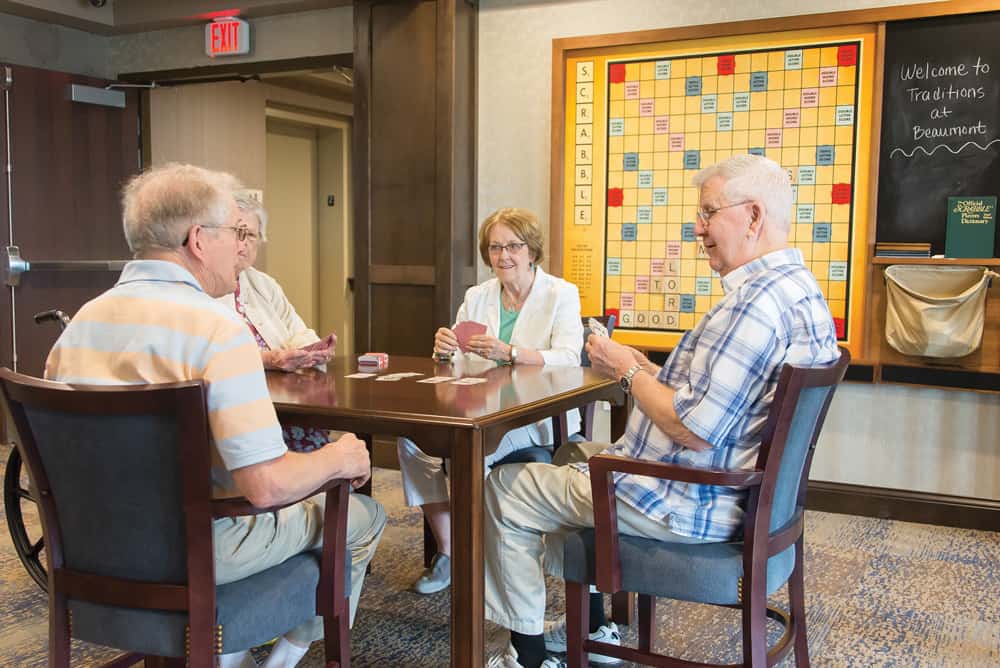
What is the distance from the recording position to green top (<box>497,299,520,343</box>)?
10.2ft

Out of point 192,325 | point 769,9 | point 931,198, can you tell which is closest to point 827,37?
point 769,9

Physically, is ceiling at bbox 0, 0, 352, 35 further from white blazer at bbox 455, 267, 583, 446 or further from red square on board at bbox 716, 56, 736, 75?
white blazer at bbox 455, 267, 583, 446

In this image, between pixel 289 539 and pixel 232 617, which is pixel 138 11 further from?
pixel 232 617

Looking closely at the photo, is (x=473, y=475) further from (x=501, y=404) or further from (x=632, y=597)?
(x=632, y=597)

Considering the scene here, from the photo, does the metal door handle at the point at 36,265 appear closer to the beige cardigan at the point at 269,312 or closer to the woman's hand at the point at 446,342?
the beige cardigan at the point at 269,312

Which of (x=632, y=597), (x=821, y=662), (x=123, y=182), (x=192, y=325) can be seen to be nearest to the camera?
(x=192, y=325)

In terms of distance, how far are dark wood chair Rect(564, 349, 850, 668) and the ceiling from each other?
12.3 ft

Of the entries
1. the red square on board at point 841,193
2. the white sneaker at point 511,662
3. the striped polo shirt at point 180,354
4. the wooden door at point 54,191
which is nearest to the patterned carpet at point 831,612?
the white sneaker at point 511,662

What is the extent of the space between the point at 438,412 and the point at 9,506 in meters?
1.83

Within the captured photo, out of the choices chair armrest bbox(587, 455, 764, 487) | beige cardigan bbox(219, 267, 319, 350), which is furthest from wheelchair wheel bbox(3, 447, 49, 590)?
chair armrest bbox(587, 455, 764, 487)

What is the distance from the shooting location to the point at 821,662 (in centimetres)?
242

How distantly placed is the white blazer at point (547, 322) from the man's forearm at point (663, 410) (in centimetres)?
101

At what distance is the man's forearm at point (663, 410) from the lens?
5.98 ft

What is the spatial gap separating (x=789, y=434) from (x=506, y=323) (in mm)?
1485
